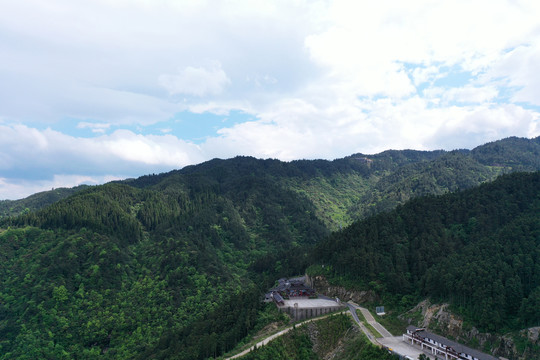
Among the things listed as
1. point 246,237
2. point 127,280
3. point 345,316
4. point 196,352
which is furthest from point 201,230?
point 345,316

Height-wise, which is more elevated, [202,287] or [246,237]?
[246,237]

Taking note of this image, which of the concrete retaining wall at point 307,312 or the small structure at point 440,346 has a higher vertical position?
the concrete retaining wall at point 307,312

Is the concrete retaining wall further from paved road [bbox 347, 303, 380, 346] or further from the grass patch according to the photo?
the grass patch

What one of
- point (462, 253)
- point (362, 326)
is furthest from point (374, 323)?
point (462, 253)

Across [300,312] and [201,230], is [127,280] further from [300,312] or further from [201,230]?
[300,312]

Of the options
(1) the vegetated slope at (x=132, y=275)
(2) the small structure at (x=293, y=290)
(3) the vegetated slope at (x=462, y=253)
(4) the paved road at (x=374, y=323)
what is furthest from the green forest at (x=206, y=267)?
(4) the paved road at (x=374, y=323)

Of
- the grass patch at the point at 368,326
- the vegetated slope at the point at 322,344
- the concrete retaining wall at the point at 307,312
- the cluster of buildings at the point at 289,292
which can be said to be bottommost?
the vegetated slope at the point at 322,344

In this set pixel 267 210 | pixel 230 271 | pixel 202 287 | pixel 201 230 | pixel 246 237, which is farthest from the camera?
pixel 267 210

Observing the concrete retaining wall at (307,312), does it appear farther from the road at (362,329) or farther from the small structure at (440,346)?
the small structure at (440,346)
